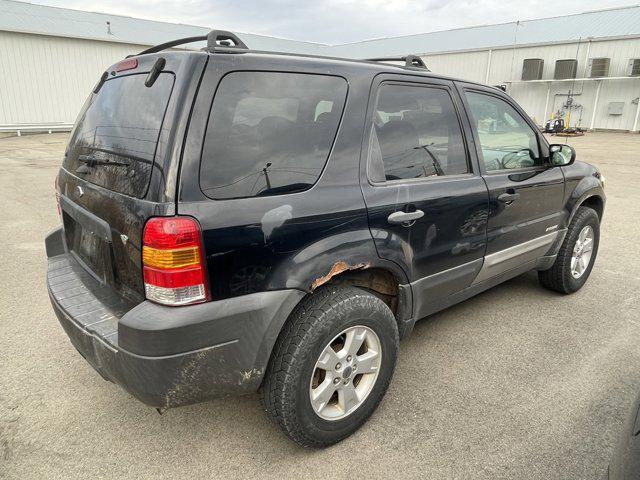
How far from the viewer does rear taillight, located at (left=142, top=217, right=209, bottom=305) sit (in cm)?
176

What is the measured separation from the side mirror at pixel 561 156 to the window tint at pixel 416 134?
1112mm

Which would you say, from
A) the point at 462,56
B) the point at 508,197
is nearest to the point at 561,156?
the point at 508,197

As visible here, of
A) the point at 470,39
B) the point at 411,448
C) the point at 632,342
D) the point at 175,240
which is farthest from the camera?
the point at 470,39

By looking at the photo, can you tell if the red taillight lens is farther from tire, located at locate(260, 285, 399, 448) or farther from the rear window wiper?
tire, located at locate(260, 285, 399, 448)

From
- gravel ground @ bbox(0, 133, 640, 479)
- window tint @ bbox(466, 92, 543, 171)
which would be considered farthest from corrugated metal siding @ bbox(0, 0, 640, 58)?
window tint @ bbox(466, 92, 543, 171)

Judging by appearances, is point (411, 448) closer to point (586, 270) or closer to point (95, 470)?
point (95, 470)

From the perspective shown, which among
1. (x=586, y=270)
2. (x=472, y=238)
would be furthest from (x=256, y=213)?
(x=586, y=270)

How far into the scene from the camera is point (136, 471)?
214 cm

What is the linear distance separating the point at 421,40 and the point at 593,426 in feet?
120

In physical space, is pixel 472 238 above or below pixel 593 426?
above

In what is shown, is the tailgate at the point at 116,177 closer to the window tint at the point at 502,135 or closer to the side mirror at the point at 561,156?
the window tint at the point at 502,135

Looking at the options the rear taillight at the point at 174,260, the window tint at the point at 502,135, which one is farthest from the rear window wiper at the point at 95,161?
the window tint at the point at 502,135

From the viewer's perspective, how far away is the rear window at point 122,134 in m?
1.92

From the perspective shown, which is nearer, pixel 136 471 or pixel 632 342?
pixel 136 471
